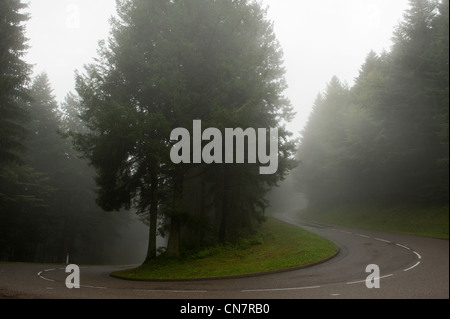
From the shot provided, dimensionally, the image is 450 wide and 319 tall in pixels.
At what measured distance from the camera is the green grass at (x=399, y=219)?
1551cm

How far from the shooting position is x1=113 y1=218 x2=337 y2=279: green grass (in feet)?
36.9

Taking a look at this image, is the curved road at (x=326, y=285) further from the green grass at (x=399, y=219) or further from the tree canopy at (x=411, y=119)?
the green grass at (x=399, y=219)

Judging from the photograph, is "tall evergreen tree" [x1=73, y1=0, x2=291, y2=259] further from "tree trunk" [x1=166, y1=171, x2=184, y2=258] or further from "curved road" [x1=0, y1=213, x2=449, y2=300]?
"curved road" [x1=0, y1=213, x2=449, y2=300]

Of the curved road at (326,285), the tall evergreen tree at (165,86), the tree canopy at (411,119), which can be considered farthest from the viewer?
the tall evergreen tree at (165,86)

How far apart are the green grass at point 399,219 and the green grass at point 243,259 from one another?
6587mm

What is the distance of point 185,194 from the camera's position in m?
19.5

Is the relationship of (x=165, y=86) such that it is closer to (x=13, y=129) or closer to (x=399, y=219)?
(x=13, y=129)

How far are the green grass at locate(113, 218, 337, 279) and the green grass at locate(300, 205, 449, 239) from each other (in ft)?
21.6

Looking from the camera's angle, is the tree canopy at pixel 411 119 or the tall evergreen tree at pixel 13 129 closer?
the tree canopy at pixel 411 119

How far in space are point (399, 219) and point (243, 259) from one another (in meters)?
13.2

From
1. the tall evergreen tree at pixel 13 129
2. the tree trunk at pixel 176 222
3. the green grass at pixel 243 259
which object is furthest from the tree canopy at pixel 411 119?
the tall evergreen tree at pixel 13 129

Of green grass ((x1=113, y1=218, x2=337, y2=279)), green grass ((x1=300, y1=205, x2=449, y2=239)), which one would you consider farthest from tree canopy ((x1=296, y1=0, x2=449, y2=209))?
green grass ((x1=113, y1=218, x2=337, y2=279))

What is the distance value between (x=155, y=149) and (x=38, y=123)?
22.0 metres
